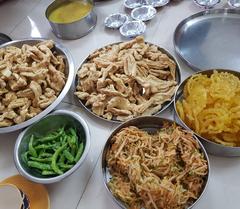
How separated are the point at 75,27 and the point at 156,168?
2.54 feet

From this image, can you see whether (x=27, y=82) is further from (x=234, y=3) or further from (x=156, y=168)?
(x=234, y=3)

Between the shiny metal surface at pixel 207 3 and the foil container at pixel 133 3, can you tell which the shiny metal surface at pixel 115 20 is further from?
the shiny metal surface at pixel 207 3

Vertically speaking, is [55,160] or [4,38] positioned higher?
[4,38]

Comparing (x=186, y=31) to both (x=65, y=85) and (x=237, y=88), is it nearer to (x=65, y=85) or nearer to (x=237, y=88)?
(x=237, y=88)

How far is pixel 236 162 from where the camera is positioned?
853 millimetres

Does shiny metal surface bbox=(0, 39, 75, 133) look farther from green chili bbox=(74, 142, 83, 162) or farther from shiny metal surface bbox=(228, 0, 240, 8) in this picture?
shiny metal surface bbox=(228, 0, 240, 8)

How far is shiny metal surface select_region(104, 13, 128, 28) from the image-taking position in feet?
4.36

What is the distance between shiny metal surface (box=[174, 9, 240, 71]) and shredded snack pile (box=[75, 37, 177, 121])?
127 millimetres

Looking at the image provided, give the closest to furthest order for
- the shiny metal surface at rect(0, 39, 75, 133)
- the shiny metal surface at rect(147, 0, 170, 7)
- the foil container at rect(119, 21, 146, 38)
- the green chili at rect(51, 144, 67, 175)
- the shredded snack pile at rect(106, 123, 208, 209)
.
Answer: the shredded snack pile at rect(106, 123, 208, 209)
the green chili at rect(51, 144, 67, 175)
the shiny metal surface at rect(0, 39, 75, 133)
the foil container at rect(119, 21, 146, 38)
the shiny metal surface at rect(147, 0, 170, 7)

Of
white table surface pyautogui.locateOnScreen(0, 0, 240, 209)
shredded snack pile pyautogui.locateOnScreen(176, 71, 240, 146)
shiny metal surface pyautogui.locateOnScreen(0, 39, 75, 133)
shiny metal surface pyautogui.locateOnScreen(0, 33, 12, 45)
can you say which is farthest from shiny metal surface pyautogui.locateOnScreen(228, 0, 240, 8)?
shiny metal surface pyautogui.locateOnScreen(0, 33, 12, 45)

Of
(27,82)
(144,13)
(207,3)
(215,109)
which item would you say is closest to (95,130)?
(27,82)

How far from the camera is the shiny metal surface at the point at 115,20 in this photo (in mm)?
1330

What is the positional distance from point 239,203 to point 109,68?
23.2 inches

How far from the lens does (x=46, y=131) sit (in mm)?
950
